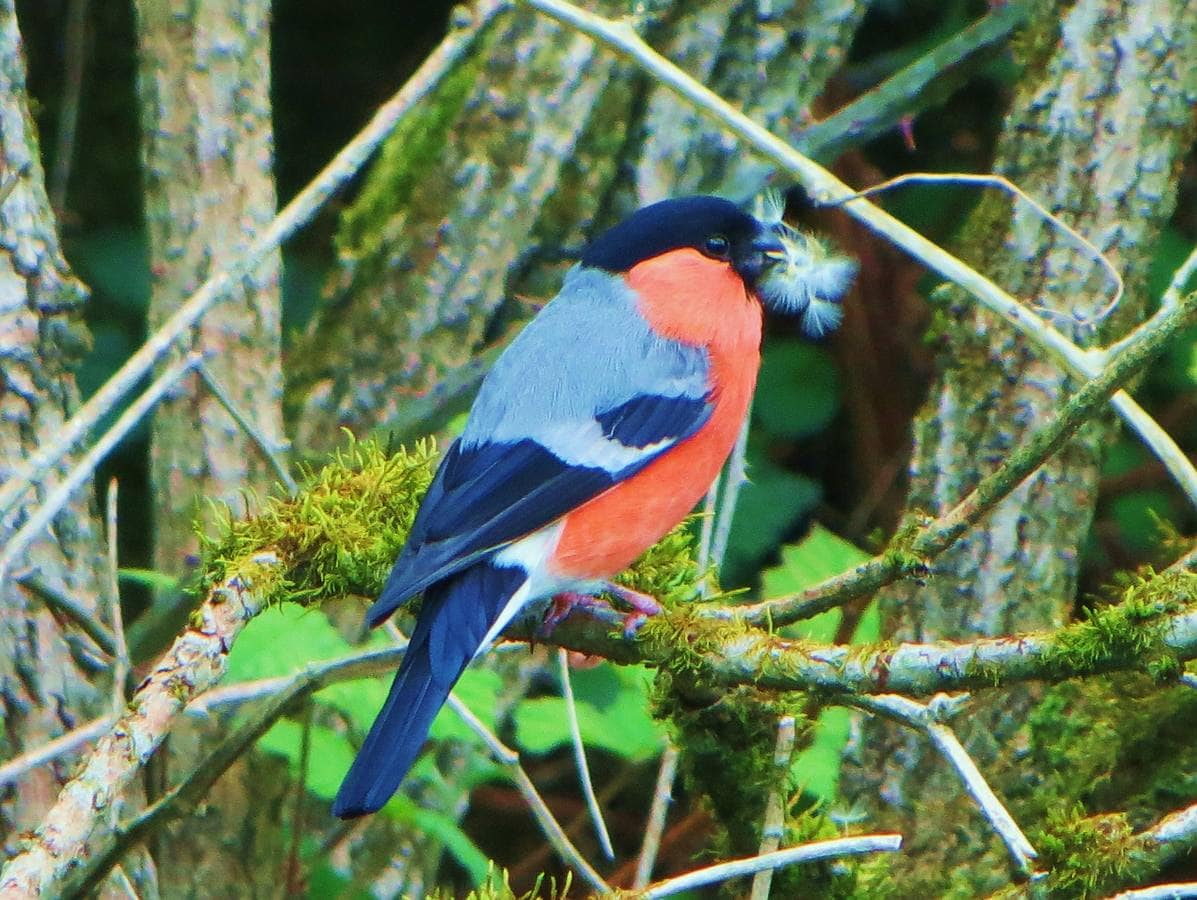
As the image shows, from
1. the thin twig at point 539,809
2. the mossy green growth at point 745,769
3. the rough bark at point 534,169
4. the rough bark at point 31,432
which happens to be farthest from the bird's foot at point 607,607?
the rough bark at point 534,169

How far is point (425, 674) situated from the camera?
235 cm

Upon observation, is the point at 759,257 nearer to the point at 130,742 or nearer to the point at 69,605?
the point at 69,605

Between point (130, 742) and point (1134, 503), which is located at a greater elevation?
point (130, 742)

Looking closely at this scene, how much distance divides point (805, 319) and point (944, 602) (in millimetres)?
778

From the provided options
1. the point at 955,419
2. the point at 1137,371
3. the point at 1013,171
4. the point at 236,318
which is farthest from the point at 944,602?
the point at 236,318

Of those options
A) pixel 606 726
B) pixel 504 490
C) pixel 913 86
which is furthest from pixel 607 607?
pixel 913 86

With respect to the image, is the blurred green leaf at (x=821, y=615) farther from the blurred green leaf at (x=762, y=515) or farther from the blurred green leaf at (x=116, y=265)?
the blurred green leaf at (x=116, y=265)

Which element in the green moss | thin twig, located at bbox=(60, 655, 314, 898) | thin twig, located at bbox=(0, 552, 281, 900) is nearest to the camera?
thin twig, located at bbox=(0, 552, 281, 900)

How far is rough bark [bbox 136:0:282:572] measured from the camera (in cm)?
367

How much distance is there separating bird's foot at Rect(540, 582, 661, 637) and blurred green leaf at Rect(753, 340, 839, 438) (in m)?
2.33

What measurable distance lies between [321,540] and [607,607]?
52cm

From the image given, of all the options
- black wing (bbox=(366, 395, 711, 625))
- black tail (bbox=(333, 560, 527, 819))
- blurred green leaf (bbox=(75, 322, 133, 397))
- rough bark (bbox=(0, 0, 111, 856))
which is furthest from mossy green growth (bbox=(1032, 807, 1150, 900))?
blurred green leaf (bbox=(75, 322, 133, 397))

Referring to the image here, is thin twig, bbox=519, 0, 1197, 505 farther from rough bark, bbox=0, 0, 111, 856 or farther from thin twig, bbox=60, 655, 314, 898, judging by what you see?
thin twig, bbox=60, 655, 314, 898

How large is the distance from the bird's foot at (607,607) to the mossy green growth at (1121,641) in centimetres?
72
